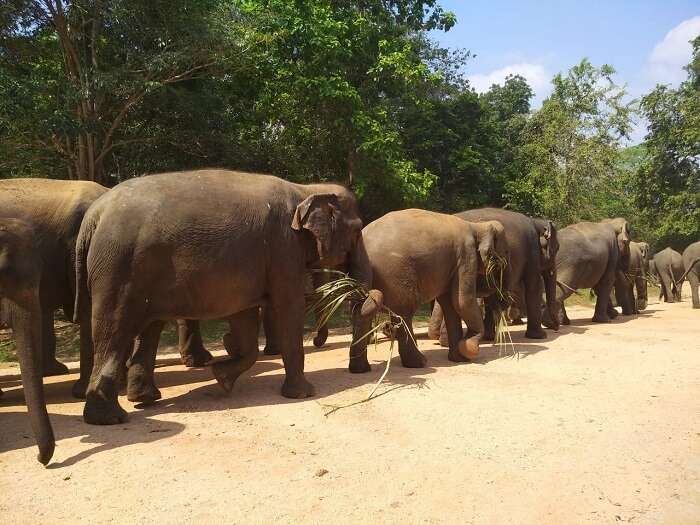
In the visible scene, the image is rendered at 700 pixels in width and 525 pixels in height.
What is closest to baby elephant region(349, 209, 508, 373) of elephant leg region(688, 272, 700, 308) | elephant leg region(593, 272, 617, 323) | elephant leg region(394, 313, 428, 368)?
elephant leg region(394, 313, 428, 368)

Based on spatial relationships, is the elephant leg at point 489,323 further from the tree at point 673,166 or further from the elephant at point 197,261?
the tree at point 673,166

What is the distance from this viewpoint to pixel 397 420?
4.97 meters

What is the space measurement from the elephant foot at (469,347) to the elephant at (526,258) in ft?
6.22

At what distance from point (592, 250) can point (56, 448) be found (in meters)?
11.1

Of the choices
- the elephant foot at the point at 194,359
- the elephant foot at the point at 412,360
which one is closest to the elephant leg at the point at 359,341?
the elephant foot at the point at 412,360

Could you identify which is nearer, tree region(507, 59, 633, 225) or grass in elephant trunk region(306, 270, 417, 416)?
grass in elephant trunk region(306, 270, 417, 416)

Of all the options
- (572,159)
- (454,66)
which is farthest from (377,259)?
(454,66)

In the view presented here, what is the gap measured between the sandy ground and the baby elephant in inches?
24.3

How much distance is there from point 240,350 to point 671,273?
1757 centimetres

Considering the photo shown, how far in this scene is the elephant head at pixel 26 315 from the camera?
3986 millimetres

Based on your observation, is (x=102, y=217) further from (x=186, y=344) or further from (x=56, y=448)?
(x=186, y=344)

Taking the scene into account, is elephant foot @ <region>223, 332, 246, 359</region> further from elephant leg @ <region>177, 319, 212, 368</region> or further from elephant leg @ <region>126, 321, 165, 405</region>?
elephant leg @ <region>177, 319, 212, 368</region>

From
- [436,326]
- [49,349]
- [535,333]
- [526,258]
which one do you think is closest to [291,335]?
[49,349]

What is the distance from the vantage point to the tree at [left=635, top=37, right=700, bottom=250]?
89.0 ft
